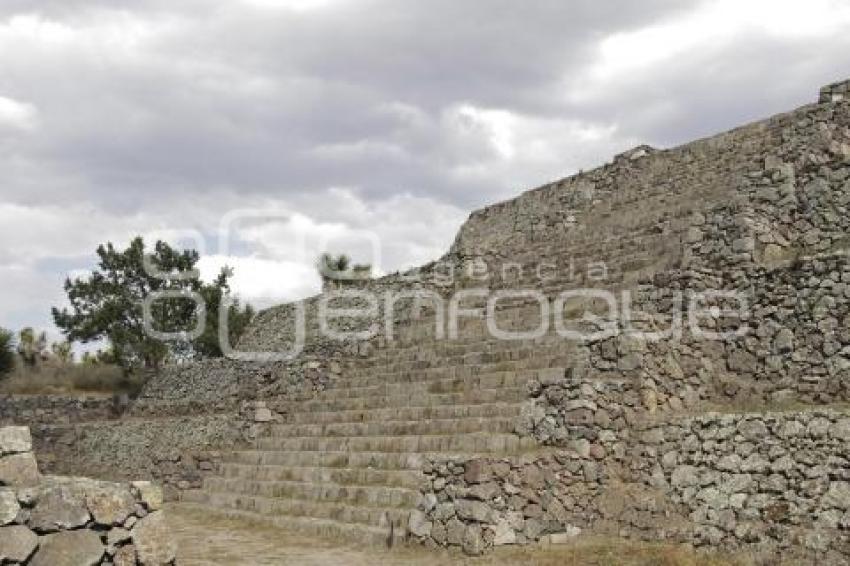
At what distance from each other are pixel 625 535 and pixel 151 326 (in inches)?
875

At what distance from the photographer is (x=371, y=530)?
921 centimetres

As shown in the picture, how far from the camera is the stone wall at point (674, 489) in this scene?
25.2 feet

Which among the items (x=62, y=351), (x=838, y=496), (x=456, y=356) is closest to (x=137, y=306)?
(x=62, y=351)

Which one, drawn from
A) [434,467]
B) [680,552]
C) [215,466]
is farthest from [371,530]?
[215,466]

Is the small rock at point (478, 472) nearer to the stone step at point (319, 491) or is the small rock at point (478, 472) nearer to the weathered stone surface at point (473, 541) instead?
the weathered stone surface at point (473, 541)

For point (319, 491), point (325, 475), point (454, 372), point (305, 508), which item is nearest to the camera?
point (305, 508)

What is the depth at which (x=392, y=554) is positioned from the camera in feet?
28.5

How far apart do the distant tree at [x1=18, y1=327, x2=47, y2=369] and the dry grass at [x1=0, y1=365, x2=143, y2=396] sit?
1838 millimetres

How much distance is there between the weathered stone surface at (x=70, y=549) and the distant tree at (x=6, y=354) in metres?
24.1

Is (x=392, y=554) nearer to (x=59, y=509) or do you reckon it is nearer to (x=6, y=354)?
(x=59, y=509)

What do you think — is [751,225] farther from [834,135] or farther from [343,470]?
[343,470]

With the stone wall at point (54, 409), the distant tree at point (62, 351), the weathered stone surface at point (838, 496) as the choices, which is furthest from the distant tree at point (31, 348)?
the weathered stone surface at point (838, 496)

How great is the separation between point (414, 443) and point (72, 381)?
2076cm

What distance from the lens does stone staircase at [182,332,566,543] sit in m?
9.74
